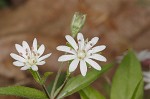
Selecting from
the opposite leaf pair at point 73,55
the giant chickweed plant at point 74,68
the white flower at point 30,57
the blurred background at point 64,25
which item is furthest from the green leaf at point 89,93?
the blurred background at point 64,25

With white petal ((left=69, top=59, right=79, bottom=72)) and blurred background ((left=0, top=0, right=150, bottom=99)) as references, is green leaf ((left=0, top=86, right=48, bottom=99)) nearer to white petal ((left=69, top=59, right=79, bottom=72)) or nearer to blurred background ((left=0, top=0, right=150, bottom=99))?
white petal ((left=69, top=59, right=79, bottom=72))

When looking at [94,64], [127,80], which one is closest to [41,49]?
[94,64]

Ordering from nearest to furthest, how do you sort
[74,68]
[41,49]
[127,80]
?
[74,68] < [41,49] < [127,80]

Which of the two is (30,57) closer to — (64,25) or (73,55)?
(73,55)

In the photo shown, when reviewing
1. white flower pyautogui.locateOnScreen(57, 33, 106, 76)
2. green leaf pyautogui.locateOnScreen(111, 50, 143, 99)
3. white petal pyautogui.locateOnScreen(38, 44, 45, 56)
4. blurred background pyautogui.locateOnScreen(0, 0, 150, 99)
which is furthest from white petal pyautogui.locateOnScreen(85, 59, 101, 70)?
blurred background pyautogui.locateOnScreen(0, 0, 150, 99)

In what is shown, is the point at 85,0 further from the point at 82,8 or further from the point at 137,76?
the point at 137,76
